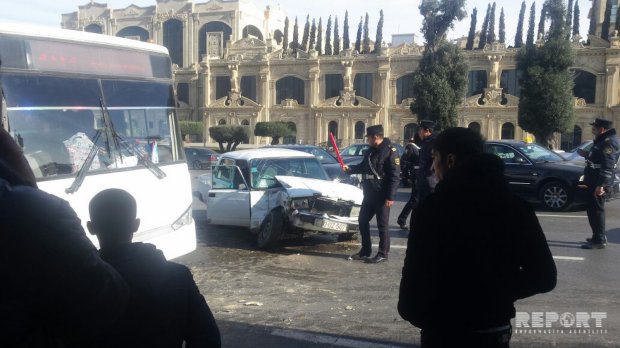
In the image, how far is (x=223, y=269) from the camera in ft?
28.8

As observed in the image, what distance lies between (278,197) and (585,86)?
Result: 45.3 m

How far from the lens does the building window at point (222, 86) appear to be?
6294 centimetres

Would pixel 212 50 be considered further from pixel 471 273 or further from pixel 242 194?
pixel 471 273

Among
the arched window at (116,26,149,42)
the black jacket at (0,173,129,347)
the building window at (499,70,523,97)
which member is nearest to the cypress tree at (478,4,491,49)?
the building window at (499,70,523,97)

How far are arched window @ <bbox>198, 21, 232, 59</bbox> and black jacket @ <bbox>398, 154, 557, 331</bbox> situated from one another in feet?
237


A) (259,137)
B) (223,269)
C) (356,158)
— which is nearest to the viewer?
(223,269)

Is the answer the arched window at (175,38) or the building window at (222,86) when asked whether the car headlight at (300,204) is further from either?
the arched window at (175,38)

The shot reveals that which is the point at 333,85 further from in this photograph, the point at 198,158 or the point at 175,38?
the point at 175,38

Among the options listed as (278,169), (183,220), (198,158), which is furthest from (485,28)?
(183,220)

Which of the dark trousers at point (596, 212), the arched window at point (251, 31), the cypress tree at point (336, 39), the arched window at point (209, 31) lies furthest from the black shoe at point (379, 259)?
the arched window at point (251, 31)

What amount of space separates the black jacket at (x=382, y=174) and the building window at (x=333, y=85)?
1943 inches

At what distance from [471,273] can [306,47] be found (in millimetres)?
66553

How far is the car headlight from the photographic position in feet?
31.2

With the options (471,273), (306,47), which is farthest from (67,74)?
(306,47)
